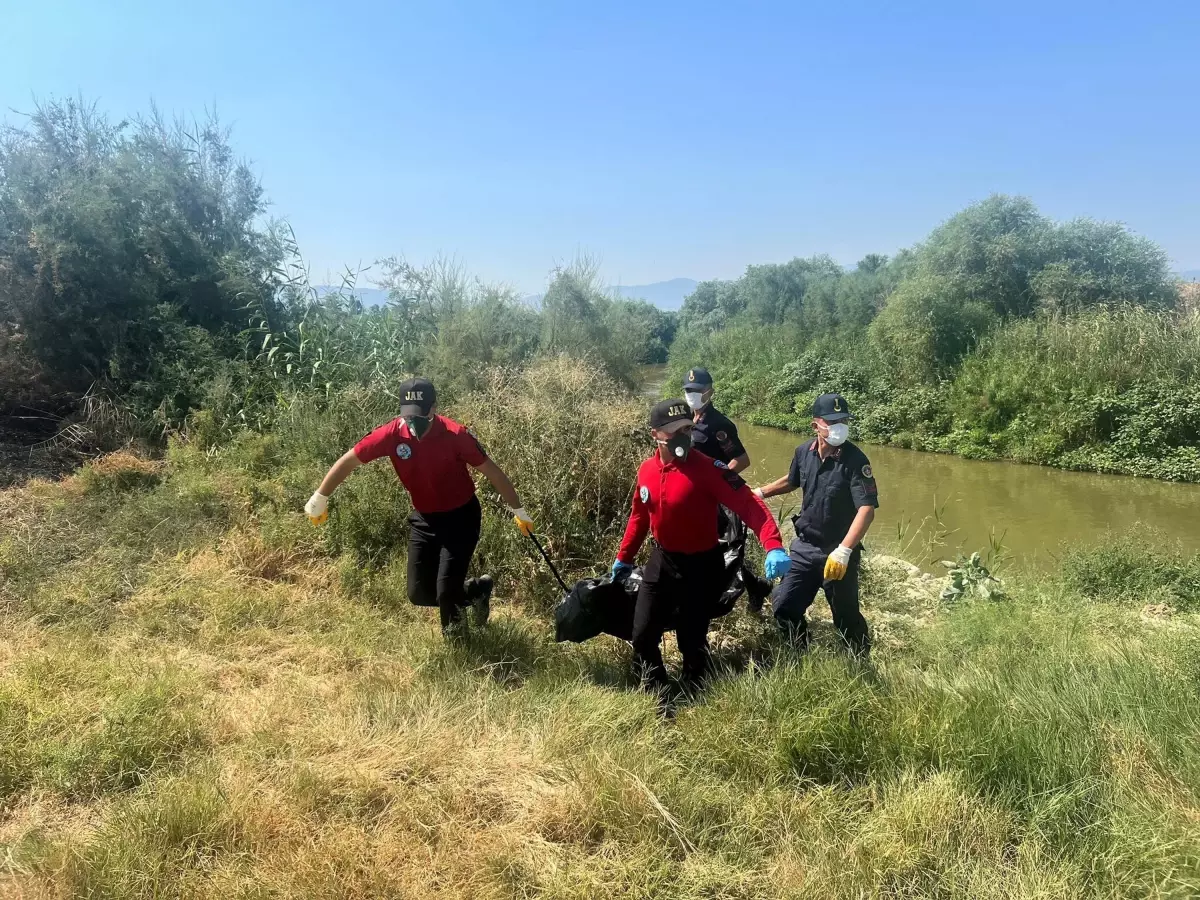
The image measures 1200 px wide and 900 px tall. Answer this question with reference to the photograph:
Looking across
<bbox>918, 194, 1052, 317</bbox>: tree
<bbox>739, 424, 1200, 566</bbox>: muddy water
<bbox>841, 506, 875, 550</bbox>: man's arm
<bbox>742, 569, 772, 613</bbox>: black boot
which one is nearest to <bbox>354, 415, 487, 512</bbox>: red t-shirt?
<bbox>742, 569, 772, 613</bbox>: black boot

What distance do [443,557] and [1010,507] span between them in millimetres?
11829

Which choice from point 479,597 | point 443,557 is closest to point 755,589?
point 479,597

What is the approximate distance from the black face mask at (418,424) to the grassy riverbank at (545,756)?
128cm

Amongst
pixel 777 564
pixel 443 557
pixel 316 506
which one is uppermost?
pixel 316 506

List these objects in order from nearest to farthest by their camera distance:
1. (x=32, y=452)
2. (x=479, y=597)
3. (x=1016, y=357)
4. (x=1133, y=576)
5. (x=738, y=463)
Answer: (x=479, y=597) → (x=738, y=463) → (x=1133, y=576) → (x=32, y=452) → (x=1016, y=357)

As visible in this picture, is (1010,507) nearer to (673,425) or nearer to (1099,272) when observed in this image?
(673,425)

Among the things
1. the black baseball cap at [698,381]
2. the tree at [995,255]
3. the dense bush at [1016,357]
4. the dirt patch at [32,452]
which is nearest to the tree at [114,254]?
the dirt patch at [32,452]

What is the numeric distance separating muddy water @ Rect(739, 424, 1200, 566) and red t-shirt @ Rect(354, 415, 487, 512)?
172 inches

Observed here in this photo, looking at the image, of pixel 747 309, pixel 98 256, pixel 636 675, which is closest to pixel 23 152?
pixel 98 256

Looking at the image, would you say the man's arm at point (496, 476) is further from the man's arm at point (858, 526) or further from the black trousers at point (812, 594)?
the man's arm at point (858, 526)

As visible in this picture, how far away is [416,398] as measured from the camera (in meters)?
3.80

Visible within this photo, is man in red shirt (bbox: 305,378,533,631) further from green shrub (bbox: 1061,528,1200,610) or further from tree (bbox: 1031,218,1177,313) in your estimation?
tree (bbox: 1031,218,1177,313)

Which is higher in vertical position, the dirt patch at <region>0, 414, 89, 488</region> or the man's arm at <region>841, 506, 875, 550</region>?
the dirt patch at <region>0, 414, 89, 488</region>

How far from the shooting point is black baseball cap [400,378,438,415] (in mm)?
3787
